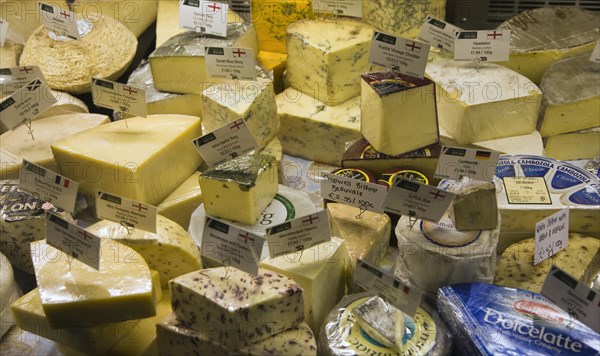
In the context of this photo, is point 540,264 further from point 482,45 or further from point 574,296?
point 482,45

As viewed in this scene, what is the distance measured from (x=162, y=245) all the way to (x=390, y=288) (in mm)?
649

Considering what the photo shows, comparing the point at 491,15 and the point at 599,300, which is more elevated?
the point at 491,15

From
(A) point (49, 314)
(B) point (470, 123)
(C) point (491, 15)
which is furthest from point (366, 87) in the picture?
(A) point (49, 314)

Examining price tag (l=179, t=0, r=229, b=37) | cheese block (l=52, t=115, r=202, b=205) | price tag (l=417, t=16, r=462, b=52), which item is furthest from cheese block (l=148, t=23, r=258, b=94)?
price tag (l=417, t=16, r=462, b=52)

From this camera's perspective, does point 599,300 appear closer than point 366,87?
Yes

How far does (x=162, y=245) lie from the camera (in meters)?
1.79

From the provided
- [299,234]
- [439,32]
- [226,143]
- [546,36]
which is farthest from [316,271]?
[546,36]

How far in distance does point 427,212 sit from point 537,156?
63 cm

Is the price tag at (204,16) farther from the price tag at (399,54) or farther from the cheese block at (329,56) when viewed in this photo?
the price tag at (399,54)

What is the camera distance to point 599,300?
135 cm

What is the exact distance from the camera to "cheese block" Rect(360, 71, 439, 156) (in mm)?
2020

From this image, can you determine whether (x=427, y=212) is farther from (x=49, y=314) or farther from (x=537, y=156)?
(x=49, y=314)

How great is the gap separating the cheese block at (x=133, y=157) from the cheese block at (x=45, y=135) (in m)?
0.10

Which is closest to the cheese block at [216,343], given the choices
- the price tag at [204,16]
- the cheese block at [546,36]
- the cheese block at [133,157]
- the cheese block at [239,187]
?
the cheese block at [239,187]
